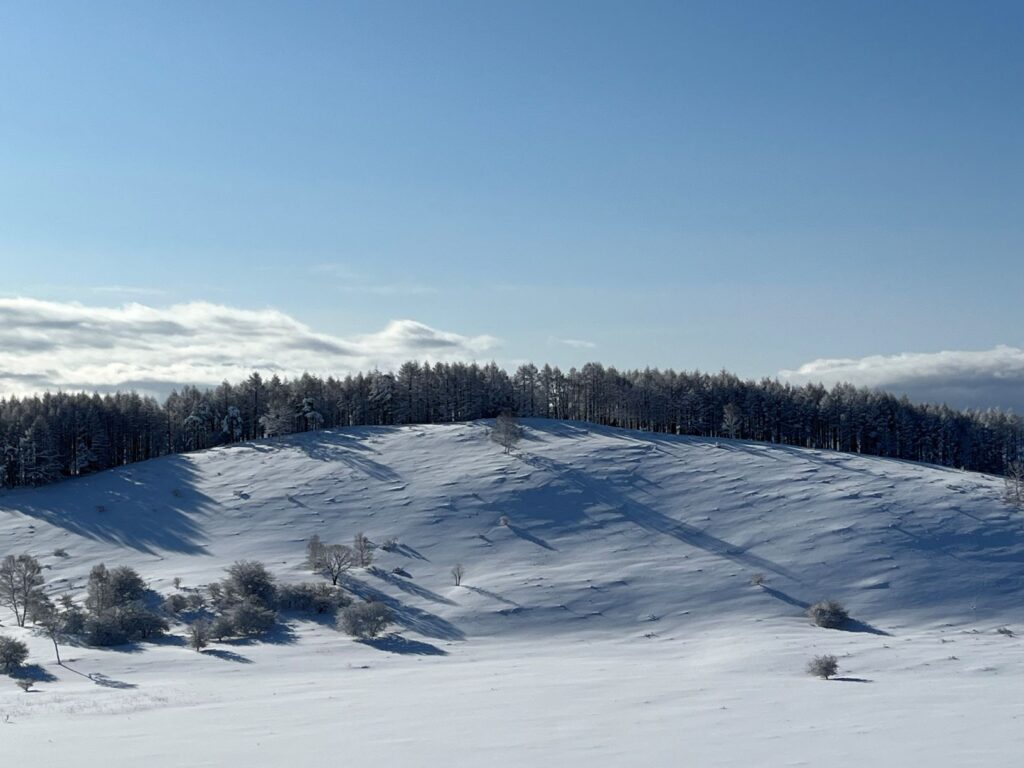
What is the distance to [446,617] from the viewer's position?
2244 inches

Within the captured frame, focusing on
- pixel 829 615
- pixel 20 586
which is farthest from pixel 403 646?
pixel 20 586

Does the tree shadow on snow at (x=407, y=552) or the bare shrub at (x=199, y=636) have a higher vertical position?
the tree shadow on snow at (x=407, y=552)

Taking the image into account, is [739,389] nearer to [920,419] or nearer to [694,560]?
[920,419]

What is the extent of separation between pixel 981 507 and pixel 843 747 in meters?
58.7

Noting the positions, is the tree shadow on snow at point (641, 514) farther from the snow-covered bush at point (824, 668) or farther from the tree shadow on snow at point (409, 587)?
the snow-covered bush at point (824, 668)

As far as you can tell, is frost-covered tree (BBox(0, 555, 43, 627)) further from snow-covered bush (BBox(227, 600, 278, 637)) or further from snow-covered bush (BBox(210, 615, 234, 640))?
snow-covered bush (BBox(227, 600, 278, 637))

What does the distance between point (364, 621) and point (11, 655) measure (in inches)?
781

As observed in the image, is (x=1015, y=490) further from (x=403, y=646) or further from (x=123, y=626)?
(x=123, y=626)

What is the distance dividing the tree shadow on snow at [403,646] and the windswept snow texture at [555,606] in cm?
39

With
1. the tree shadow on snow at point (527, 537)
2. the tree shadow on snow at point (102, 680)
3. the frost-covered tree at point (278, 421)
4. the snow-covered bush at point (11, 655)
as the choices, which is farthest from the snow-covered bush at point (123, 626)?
the frost-covered tree at point (278, 421)

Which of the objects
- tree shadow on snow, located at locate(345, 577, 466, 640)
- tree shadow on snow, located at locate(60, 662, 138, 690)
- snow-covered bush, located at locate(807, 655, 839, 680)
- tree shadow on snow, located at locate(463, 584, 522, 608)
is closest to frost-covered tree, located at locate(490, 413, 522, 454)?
tree shadow on snow, located at locate(463, 584, 522, 608)

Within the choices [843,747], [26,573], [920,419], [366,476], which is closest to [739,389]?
[920,419]

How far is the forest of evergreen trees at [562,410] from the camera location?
118625mm

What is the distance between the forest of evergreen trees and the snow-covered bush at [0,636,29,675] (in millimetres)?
69792
